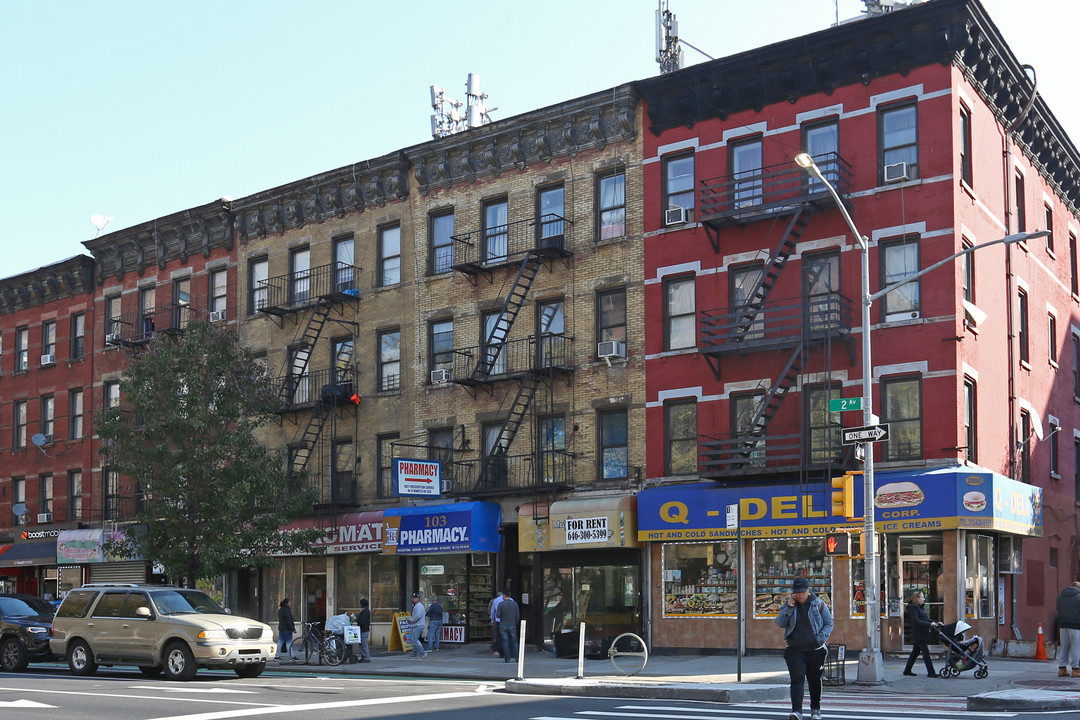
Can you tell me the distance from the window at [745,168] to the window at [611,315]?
13.2 ft

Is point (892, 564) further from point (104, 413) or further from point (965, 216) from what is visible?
point (104, 413)

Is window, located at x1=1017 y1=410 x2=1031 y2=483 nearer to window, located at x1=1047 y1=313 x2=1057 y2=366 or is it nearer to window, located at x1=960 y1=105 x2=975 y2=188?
window, located at x1=1047 y1=313 x2=1057 y2=366

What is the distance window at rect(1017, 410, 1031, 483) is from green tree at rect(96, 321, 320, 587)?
18652 millimetres

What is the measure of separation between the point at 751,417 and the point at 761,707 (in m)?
12.5

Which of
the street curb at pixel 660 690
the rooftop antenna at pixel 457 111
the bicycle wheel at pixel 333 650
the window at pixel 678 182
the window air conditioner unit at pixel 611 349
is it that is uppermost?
the rooftop antenna at pixel 457 111

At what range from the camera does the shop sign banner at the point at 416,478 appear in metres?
31.3

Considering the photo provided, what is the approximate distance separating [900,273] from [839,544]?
9219 millimetres

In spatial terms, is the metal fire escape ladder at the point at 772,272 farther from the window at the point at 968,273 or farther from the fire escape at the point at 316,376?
the fire escape at the point at 316,376

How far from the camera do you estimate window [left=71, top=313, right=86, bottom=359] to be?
1839 inches

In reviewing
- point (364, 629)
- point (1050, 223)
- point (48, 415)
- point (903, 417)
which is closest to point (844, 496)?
point (903, 417)

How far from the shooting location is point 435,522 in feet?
109

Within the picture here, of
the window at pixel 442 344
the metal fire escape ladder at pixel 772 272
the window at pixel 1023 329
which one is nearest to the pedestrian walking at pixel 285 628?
the window at pixel 442 344

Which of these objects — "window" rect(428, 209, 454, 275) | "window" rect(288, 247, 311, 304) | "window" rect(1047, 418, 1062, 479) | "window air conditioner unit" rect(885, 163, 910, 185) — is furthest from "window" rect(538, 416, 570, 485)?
"window" rect(1047, 418, 1062, 479)

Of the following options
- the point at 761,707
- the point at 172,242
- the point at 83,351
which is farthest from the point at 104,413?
the point at 761,707
